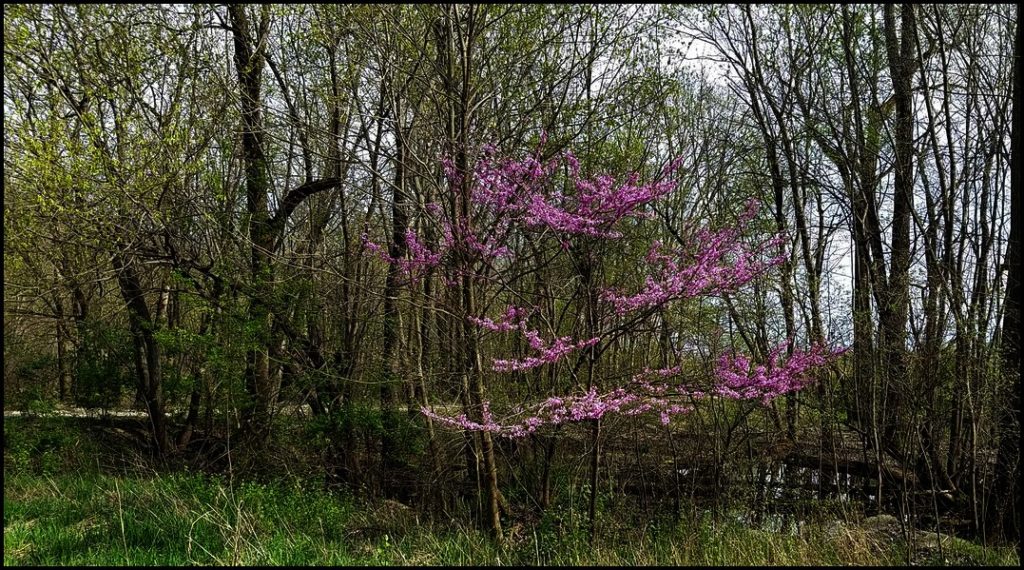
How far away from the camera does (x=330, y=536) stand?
19.4 feet

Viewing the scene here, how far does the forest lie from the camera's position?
5.68 metres

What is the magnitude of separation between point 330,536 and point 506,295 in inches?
142

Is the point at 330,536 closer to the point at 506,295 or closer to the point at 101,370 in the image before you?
the point at 506,295

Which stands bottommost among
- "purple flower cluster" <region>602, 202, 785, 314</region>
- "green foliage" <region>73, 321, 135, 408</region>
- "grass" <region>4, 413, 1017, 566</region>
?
"grass" <region>4, 413, 1017, 566</region>

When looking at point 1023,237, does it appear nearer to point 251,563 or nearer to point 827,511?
point 827,511

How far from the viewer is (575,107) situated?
24.2 feet

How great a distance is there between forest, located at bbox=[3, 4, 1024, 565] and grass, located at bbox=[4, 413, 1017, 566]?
49 millimetres

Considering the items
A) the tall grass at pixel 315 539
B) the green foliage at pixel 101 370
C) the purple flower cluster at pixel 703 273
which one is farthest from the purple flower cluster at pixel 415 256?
Result: the green foliage at pixel 101 370

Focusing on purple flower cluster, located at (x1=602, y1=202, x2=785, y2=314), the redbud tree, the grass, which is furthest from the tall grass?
purple flower cluster, located at (x1=602, y1=202, x2=785, y2=314)

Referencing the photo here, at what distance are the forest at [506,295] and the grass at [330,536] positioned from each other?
49mm

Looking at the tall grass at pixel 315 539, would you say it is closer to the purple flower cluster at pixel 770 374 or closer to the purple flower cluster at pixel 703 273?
the purple flower cluster at pixel 770 374

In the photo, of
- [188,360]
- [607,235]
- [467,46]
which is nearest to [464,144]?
[467,46]

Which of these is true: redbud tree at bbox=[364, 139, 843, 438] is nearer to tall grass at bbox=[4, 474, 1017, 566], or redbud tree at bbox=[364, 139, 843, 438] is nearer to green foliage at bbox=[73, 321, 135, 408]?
tall grass at bbox=[4, 474, 1017, 566]

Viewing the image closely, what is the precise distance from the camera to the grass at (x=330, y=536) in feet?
14.3
